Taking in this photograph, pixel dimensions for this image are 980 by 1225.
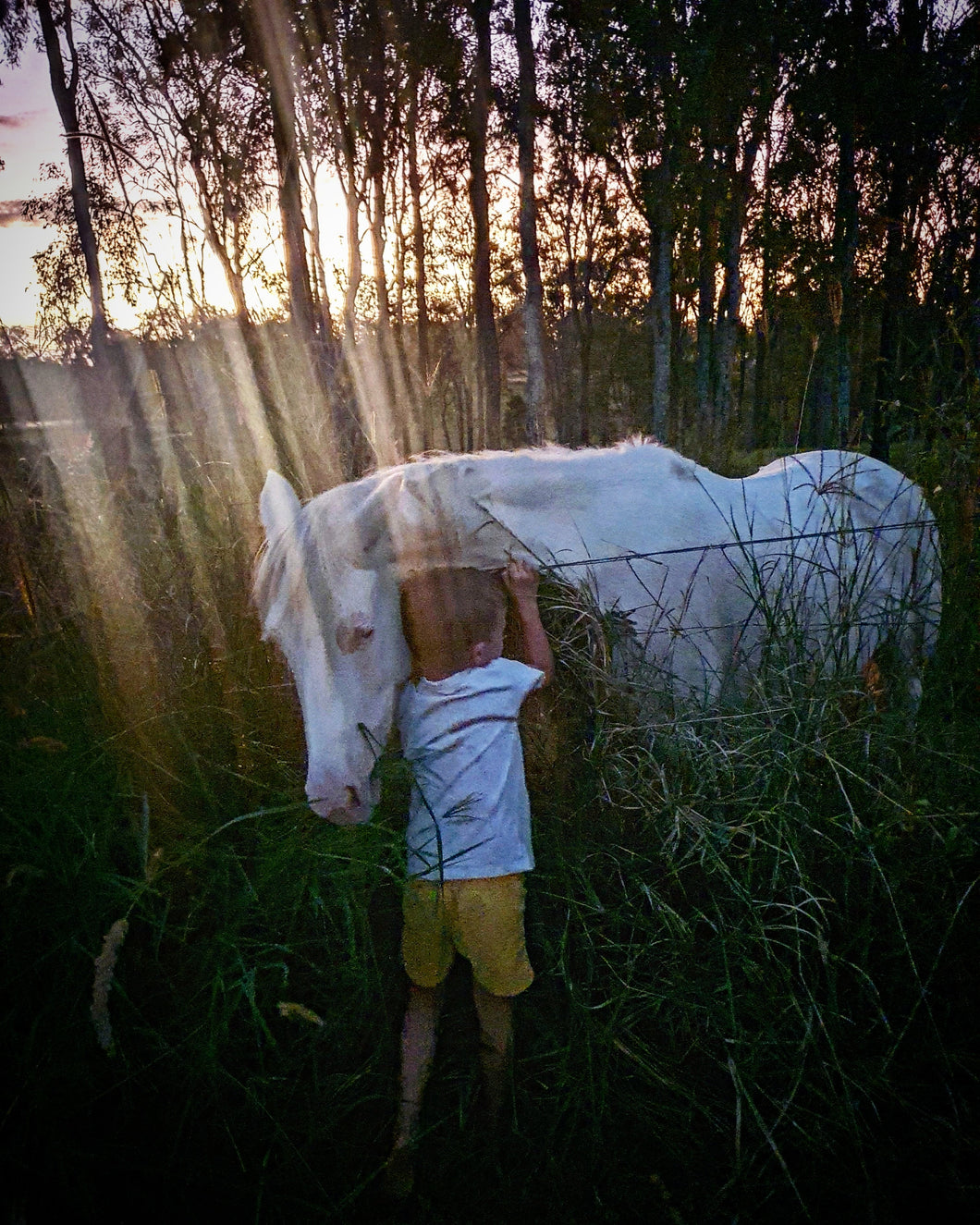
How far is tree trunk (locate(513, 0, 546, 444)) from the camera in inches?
470

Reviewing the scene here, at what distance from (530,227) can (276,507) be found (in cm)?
1223

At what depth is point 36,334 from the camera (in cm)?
502

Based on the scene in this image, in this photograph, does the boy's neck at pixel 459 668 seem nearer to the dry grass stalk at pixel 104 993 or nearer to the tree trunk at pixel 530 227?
the dry grass stalk at pixel 104 993

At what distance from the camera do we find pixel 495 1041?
1618 millimetres

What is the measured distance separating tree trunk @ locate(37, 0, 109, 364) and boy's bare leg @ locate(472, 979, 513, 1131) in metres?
13.7

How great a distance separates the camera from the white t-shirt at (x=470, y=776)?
1626mm

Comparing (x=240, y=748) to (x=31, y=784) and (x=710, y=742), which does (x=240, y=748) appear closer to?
(x=31, y=784)

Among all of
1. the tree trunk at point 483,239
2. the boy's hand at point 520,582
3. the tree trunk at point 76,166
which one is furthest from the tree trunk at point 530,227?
the boy's hand at point 520,582

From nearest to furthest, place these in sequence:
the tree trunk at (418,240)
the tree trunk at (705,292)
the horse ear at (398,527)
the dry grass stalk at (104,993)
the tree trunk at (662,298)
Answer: the dry grass stalk at (104,993) → the horse ear at (398,527) → the tree trunk at (662,298) → the tree trunk at (705,292) → the tree trunk at (418,240)

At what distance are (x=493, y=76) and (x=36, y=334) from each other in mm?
13468

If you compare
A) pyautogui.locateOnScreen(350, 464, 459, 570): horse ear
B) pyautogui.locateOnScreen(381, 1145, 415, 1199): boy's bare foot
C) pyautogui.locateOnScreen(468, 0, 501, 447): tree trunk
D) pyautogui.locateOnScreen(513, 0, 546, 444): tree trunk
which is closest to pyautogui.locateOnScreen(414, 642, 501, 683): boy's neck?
pyautogui.locateOnScreen(350, 464, 459, 570): horse ear

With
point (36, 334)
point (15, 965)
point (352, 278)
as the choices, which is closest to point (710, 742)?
point (15, 965)

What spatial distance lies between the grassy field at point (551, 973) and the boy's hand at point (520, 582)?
9.2 inches

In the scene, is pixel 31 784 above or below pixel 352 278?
below
